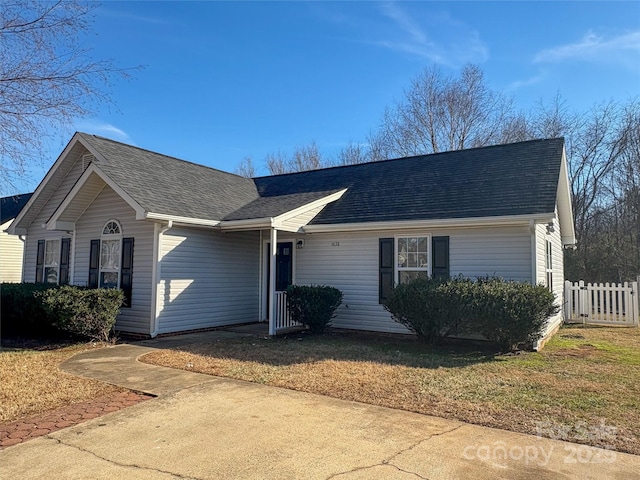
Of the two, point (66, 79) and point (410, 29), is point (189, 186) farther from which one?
point (410, 29)

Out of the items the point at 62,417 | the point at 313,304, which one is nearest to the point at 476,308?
the point at 313,304

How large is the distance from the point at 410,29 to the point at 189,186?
743 centimetres

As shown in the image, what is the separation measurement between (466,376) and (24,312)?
10.2 m

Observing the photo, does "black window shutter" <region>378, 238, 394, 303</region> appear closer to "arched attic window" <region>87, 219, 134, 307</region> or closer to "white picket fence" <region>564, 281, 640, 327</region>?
"arched attic window" <region>87, 219, 134, 307</region>

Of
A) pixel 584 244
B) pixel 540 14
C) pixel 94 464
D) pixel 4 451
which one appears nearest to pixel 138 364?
pixel 4 451

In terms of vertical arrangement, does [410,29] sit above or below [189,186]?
above

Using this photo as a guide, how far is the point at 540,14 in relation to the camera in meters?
10.0

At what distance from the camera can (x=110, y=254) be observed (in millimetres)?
11539

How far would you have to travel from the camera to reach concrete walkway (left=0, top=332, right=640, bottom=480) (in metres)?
3.49

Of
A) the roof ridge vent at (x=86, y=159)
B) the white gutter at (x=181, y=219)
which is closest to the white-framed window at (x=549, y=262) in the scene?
the white gutter at (x=181, y=219)

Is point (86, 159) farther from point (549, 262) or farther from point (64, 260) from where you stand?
point (549, 262)

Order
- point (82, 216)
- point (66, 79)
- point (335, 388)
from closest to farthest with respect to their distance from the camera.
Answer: point (335, 388) → point (66, 79) → point (82, 216)

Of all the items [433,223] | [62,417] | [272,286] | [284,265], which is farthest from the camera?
[284,265]

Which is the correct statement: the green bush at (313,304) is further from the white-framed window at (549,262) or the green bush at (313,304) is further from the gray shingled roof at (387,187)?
the white-framed window at (549,262)
